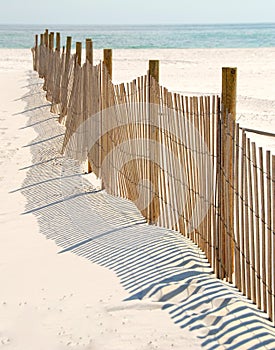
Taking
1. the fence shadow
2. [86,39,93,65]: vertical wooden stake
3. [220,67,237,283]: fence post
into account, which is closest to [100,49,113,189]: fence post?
the fence shadow

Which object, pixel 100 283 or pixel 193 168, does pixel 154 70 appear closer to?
pixel 193 168

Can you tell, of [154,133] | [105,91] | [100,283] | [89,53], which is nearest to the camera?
[100,283]

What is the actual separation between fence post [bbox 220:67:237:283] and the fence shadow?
18 cm

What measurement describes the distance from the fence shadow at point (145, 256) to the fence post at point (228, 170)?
183 millimetres

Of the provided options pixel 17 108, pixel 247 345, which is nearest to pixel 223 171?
pixel 247 345

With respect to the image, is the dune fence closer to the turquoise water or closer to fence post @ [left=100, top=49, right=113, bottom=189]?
fence post @ [left=100, top=49, right=113, bottom=189]

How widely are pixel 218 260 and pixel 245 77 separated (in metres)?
20.8

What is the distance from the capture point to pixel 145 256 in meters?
4.72

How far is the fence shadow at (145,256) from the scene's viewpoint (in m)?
3.65

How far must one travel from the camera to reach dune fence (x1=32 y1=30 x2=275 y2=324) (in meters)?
3.83

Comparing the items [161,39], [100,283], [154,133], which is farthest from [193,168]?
[161,39]

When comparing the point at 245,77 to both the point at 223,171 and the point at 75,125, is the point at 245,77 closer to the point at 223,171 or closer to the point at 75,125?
the point at 75,125

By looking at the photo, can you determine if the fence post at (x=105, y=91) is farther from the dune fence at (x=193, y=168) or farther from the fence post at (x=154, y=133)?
the fence post at (x=154, y=133)

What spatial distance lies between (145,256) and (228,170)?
95cm
